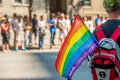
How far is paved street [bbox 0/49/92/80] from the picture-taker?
11.3 meters

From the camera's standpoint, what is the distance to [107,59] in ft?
12.2

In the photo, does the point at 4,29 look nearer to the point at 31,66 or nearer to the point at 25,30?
the point at 25,30

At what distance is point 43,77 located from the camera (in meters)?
11.2

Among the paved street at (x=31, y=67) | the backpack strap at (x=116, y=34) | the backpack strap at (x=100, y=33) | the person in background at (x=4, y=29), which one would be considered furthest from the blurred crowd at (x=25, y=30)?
the backpack strap at (x=116, y=34)

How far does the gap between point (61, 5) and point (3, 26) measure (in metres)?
17.0

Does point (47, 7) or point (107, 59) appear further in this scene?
point (47, 7)

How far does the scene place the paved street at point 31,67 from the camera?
1130cm

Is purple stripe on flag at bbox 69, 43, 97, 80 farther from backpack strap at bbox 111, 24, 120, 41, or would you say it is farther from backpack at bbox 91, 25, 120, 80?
backpack strap at bbox 111, 24, 120, 41

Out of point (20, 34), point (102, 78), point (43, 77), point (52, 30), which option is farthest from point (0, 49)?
point (102, 78)

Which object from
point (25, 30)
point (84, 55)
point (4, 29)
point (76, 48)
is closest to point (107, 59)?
point (84, 55)

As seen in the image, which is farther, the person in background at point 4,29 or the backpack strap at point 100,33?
the person in background at point 4,29

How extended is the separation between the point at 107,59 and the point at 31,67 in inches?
373

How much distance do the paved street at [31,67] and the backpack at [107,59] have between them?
6.84 meters

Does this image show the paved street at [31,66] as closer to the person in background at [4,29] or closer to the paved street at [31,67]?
the paved street at [31,67]
